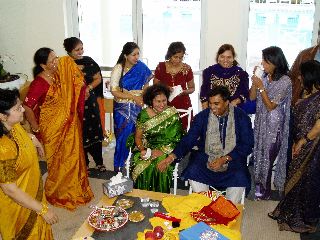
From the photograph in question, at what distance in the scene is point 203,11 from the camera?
4934 millimetres

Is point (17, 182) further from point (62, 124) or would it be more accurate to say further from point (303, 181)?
point (303, 181)

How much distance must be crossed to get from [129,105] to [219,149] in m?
1.20

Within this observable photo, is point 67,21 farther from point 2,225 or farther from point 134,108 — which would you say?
point 2,225

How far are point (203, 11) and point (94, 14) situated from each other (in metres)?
1.61

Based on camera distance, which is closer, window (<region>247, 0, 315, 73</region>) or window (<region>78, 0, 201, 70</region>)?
window (<region>247, 0, 315, 73</region>)

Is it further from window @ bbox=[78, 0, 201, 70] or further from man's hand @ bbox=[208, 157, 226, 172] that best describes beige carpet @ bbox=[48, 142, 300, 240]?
window @ bbox=[78, 0, 201, 70]

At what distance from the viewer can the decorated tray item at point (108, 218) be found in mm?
2613

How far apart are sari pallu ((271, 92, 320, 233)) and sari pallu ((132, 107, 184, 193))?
1044mm

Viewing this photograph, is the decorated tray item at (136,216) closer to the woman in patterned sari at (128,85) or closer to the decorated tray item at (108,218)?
the decorated tray item at (108,218)

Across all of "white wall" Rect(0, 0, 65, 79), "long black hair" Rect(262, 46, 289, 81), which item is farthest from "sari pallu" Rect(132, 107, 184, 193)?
"white wall" Rect(0, 0, 65, 79)

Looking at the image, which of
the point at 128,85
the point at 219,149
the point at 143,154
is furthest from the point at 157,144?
the point at 128,85

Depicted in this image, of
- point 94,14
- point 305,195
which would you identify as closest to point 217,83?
point 305,195

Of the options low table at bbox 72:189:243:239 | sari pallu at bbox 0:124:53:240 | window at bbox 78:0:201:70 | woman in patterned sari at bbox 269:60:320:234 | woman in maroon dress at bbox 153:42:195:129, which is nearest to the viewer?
sari pallu at bbox 0:124:53:240

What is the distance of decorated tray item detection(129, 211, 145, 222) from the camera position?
270 centimetres
